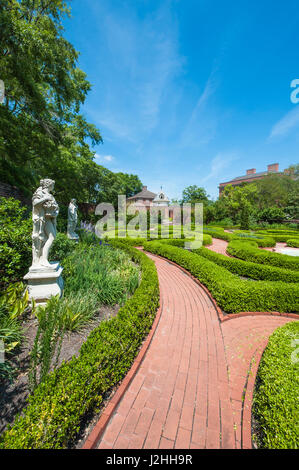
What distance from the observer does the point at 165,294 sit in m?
5.36

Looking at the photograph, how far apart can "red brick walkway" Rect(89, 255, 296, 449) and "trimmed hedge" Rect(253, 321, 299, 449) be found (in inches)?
13.2

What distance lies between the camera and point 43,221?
12.1 ft

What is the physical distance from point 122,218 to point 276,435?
2213 centimetres

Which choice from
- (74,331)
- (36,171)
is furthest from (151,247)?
(36,171)

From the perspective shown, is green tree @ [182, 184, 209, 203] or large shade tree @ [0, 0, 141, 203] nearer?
large shade tree @ [0, 0, 141, 203]

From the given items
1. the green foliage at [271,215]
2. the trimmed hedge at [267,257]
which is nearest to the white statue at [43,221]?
the trimmed hedge at [267,257]

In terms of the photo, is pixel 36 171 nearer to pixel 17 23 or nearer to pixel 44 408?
pixel 17 23

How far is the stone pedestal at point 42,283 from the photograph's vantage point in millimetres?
3580

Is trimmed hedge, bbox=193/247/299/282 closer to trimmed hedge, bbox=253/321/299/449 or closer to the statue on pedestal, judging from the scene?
trimmed hedge, bbox=253/321/299/449

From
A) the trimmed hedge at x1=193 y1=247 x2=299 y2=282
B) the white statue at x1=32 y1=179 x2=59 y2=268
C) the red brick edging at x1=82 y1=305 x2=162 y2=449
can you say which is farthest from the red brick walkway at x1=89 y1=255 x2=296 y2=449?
the white statue at x1=32 y1=179 x2=59 y2=268

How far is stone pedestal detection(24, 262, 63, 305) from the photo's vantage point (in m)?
3.58

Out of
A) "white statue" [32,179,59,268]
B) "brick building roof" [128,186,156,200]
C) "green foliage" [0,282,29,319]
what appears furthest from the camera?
"brick building roof" [128,186,156,200]

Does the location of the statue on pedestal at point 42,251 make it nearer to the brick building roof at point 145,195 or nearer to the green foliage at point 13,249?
the green foliage at point 13,249

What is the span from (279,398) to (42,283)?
4342 mm
